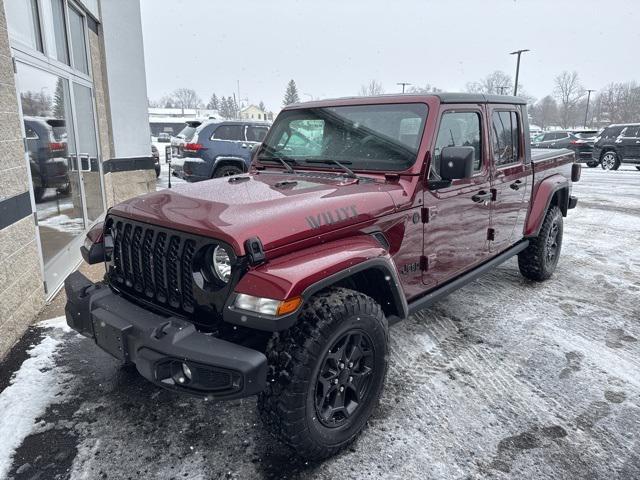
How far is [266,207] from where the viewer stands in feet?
7.95

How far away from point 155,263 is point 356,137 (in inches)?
66.4

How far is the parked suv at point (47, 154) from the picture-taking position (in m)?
4.98

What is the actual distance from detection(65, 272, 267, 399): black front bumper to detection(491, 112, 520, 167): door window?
9.28 ft

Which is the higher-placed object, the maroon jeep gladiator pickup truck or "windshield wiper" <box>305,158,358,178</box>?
"windshield wiper" <box>305,158,358,178</box>

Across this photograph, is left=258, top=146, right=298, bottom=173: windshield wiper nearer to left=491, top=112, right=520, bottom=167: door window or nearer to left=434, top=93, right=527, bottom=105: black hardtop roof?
left=434, top=93, right=527, bottom=105: black hardtop roof

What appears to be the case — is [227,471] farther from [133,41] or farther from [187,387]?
[133,41]

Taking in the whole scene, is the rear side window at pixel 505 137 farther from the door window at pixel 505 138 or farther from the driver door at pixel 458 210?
the driver door at pixel 458 210

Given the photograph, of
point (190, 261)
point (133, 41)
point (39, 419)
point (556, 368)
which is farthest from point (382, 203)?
point (133, 41)

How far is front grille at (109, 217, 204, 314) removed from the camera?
230cm

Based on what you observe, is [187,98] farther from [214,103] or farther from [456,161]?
[456,161]

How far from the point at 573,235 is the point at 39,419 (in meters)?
7.51

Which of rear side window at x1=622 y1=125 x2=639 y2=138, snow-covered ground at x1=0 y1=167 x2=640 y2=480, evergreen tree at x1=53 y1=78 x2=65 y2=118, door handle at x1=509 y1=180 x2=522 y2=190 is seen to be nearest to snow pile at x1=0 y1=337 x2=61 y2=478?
snow-covered ground at x1=0 y1=167 x2=640 y2=480

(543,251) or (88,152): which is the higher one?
(88,152)

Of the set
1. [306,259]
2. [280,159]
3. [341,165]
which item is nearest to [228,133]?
[280,159]
